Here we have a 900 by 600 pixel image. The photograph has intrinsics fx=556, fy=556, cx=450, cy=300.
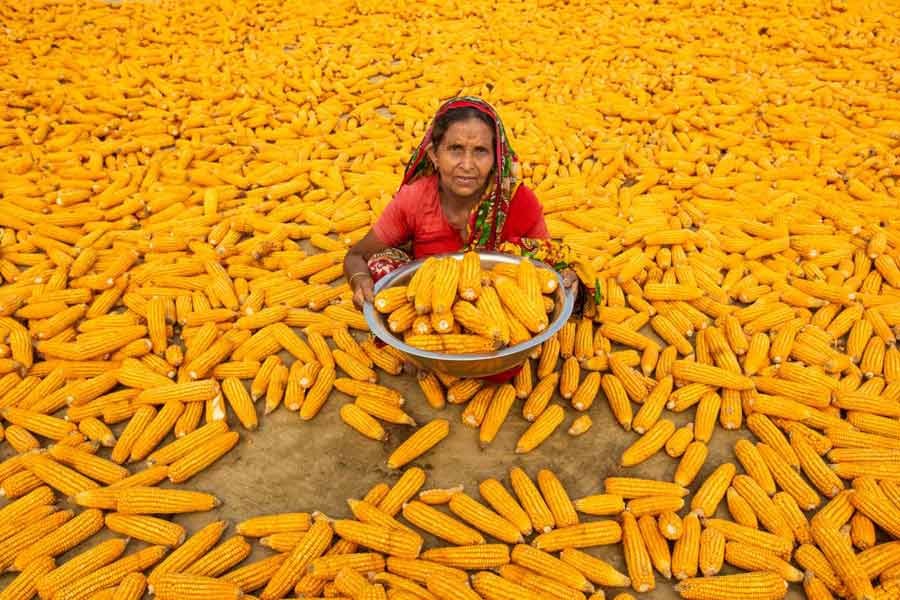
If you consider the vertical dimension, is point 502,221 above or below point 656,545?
above

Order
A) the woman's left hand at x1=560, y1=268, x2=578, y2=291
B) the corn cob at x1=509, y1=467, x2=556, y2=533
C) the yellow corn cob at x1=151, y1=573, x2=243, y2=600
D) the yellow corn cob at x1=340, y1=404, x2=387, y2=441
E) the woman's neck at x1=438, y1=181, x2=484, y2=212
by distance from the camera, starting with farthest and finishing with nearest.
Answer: the woman's neck at x1=438, y1=181, x2=484, y2=212
the woman's left hand at x1=560, y1=268, x2=578, y2=291
the yellow corn cob at x1=340, y1=404, x2=387, y2=441
the corn cob at x1=509, y1=467, x2=556, y2=533
the yellow corn cob at x1=151, y1=573, x2=243, y2=600

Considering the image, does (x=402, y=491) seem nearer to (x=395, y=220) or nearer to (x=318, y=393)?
(x=318, y=393)

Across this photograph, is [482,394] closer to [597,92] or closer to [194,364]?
[194,364]

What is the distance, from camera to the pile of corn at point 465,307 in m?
2.50

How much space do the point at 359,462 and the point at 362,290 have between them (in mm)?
893

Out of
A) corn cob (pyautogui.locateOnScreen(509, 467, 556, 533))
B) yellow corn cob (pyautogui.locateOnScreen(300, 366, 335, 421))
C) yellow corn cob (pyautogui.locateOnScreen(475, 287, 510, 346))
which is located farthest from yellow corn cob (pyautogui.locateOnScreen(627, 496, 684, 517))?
yellow corn cob (pyautogui.locateOnScreen(300, 366, 335, 421))

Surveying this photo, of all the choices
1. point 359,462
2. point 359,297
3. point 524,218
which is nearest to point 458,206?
point 524,218

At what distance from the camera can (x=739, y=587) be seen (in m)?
2.22

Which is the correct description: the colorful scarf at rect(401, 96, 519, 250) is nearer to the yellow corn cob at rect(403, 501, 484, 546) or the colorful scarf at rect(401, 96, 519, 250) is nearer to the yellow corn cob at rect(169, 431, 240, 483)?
the yellow corn cob at rect(403, 501, 484, 546)

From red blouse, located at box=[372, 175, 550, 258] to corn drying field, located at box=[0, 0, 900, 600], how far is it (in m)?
0.63

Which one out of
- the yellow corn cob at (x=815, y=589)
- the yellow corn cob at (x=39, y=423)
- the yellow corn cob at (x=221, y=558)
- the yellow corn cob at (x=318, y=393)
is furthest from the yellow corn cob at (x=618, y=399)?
the yellow corn cob at (x=39, y=423)

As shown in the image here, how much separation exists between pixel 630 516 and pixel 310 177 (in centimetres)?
396

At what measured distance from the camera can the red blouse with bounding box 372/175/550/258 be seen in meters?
3.24

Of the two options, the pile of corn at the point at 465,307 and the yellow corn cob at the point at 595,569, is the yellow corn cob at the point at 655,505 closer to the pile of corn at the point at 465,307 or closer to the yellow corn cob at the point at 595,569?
the yellow corn cob at the point at 595,569
